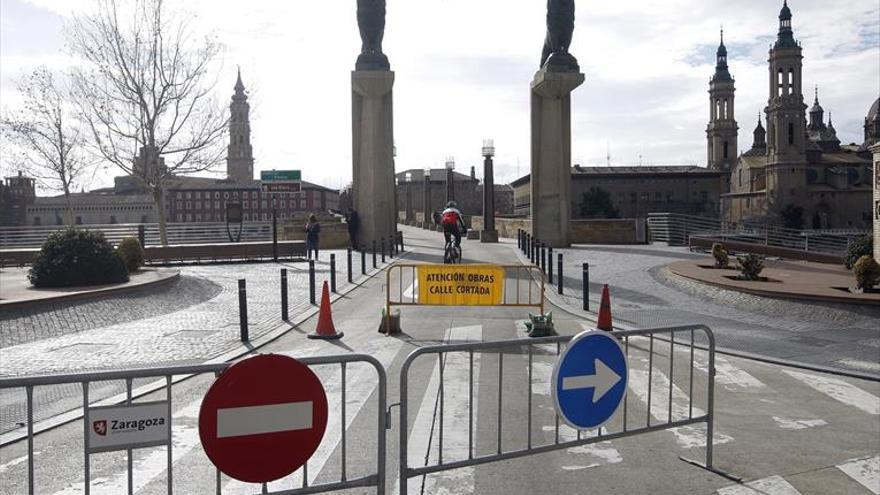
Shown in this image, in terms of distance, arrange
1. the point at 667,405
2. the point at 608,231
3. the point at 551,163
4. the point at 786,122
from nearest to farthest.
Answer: the point at 667,405, the point at 551,163, the point at 608,231, the point at 786,122

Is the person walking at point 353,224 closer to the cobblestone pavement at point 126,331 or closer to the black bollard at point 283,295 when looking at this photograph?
the cobblestone pavement at point 126,331

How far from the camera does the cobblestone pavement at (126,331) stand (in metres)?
8.82

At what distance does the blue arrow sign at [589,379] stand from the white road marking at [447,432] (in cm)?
101

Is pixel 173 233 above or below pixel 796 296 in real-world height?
above

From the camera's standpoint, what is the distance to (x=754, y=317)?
14.1m

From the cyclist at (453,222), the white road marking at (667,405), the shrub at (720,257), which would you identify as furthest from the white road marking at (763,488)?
the shrub at (720,257)

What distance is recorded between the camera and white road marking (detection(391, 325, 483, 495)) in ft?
18.5

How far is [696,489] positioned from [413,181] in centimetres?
13023

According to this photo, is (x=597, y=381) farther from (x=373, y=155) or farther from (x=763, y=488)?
(x=373, y=155)

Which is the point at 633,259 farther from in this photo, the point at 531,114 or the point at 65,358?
the point at 65,358

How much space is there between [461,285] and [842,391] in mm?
5532

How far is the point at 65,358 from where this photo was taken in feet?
33.9

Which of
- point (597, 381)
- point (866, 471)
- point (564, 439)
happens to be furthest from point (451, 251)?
point (597, 381)

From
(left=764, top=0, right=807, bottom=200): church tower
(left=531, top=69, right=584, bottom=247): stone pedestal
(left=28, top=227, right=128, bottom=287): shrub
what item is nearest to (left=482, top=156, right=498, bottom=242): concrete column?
(left=531, top=69, right=584, bottom=247): stone pedestal
